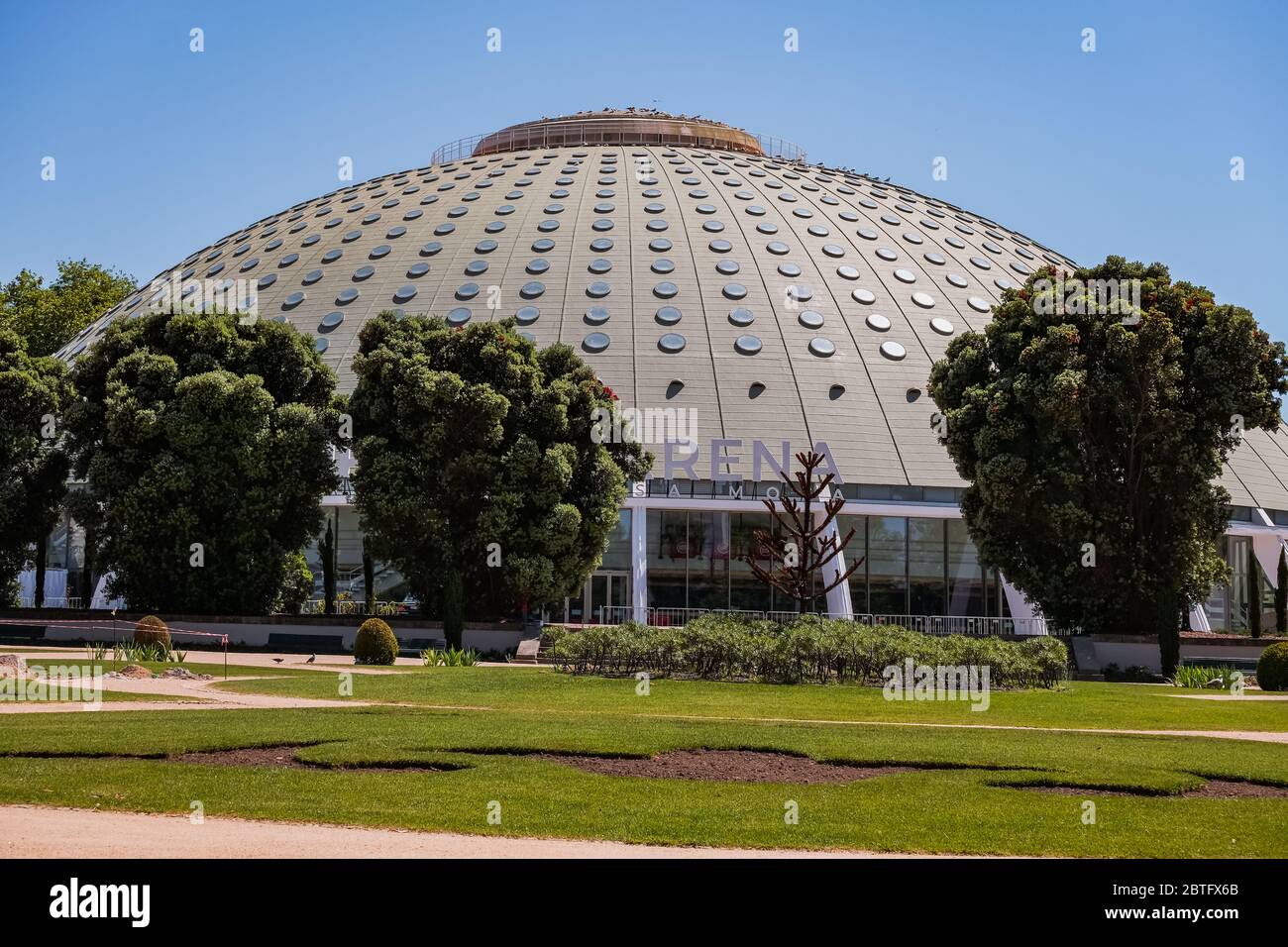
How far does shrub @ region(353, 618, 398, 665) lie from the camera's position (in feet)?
108

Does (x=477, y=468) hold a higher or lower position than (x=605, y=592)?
higher

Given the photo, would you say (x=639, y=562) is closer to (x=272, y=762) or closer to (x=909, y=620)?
(x=909, y=620)

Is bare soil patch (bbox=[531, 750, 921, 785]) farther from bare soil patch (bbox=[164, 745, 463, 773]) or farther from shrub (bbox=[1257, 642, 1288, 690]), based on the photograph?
shrub (bbox=[1257, 642, 1288, 690])

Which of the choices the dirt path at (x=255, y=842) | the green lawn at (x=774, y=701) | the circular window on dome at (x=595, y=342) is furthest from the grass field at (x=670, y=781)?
the circular window on dome at (x=595, y=342)

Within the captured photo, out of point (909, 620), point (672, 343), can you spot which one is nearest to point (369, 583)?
point (672, 343)

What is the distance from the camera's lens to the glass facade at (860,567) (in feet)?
159

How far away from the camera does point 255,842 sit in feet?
32.5

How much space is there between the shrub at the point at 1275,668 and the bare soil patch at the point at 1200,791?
19168 mm

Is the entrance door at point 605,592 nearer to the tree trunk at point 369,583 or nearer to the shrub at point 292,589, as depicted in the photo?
the tree trunk at point 369,583

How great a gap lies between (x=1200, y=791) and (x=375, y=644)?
2270 centimetres

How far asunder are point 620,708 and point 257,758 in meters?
8.34

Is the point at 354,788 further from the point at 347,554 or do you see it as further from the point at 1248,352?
the point at 347,554

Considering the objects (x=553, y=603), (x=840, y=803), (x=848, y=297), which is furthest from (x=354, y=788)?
(x=848, y=297)
